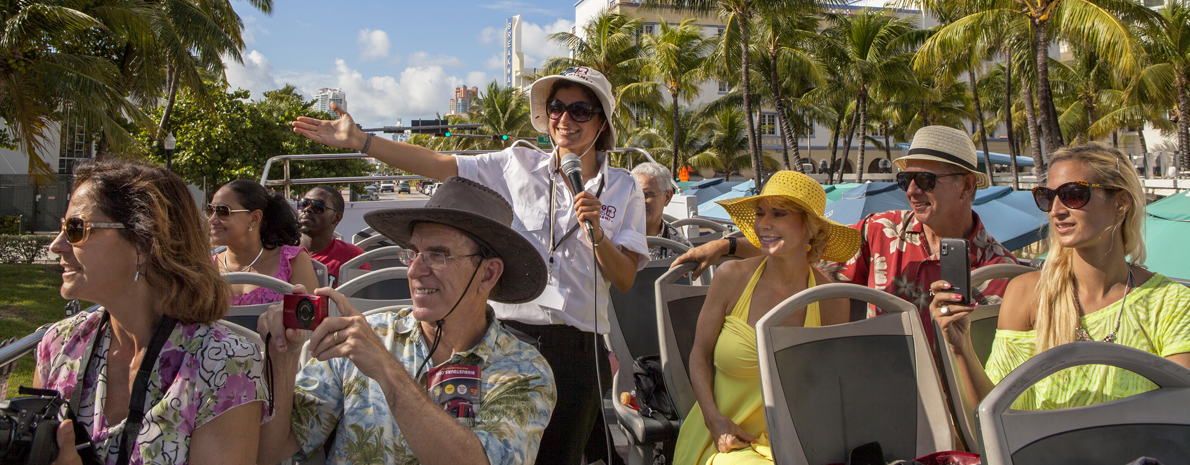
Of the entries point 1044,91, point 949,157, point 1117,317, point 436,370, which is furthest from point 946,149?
point 1044,91

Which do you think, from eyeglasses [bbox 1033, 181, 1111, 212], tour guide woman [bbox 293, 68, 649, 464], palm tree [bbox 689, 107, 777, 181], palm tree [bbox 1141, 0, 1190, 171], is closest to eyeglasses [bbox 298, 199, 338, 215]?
tour guide woman [bbox 293, 68, 649, 464]

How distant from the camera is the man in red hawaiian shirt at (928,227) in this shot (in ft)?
10.0

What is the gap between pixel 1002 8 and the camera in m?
20.3

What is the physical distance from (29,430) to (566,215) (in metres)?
1.69

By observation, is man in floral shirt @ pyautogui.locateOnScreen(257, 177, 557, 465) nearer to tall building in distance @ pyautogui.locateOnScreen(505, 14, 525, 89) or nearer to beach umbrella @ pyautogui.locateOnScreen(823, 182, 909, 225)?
beach umbrella @ pyautogui.locateOnScreen(823, 182, 909, 225)

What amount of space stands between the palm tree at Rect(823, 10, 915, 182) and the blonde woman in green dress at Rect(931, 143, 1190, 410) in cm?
3112

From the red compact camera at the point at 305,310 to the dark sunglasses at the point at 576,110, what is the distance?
1.41m

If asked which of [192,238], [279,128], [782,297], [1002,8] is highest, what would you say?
[1002,8]

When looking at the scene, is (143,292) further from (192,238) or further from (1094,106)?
(1094,106)

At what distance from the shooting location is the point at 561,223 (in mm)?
2758

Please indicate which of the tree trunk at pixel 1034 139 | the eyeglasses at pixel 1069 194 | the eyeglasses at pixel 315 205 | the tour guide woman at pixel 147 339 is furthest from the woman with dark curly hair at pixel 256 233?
the tree trunk at pixel 1034 139

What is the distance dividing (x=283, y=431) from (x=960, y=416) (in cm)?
210

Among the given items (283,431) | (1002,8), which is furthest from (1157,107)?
(283,431)

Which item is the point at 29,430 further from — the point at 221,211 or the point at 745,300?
the point at 745,300
